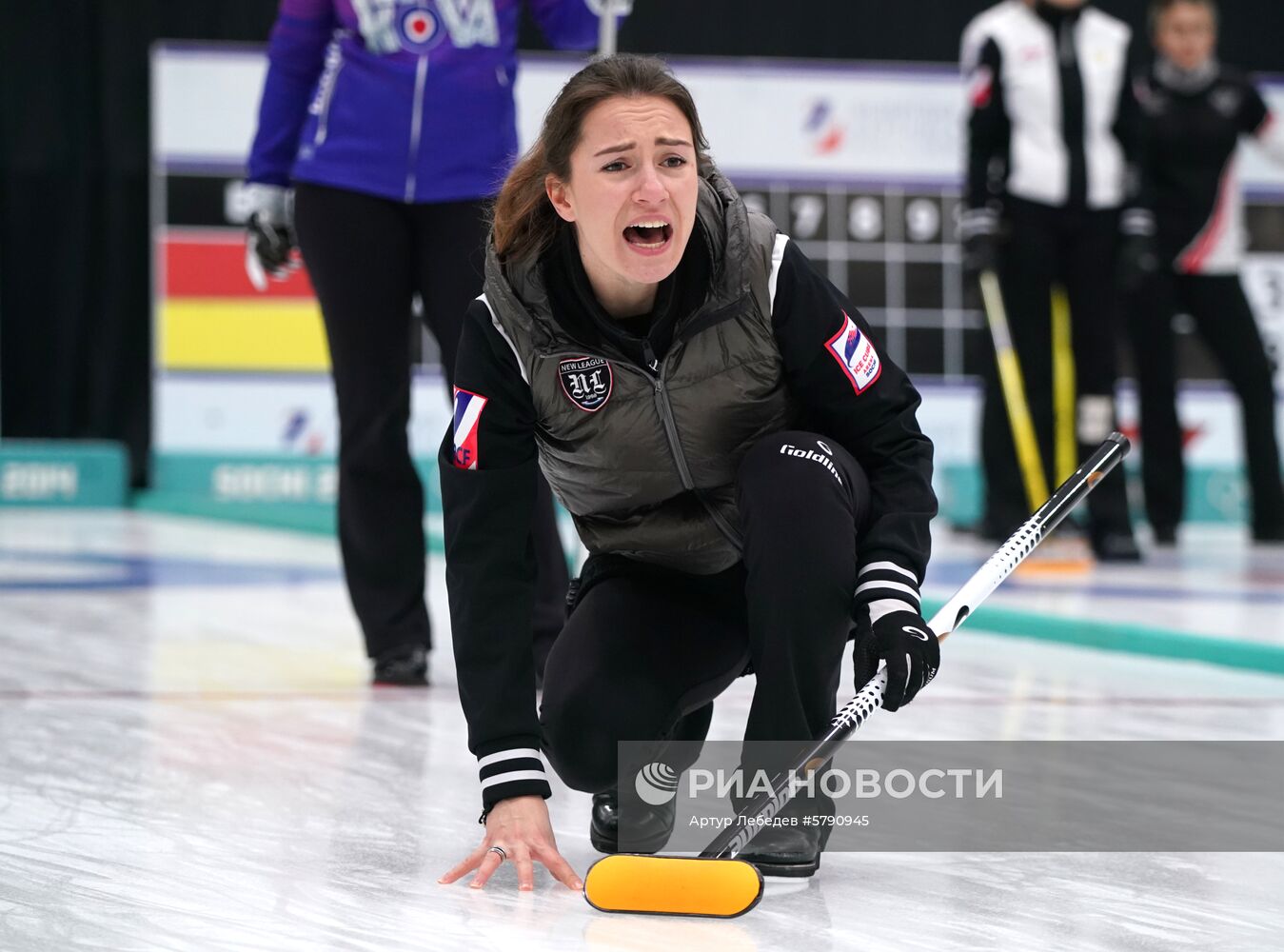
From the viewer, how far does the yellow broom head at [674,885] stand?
1529mm

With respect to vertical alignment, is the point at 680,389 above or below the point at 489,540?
above

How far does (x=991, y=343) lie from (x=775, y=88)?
2.49m

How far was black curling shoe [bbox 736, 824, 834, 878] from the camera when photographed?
1659 mm

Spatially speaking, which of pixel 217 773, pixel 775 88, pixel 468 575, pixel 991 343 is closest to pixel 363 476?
pixel 217 773

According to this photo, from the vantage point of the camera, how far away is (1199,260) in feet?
18.0

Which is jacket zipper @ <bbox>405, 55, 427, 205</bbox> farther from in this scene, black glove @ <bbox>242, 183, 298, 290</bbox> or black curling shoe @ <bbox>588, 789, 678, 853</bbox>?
black curling shoe @ <bbox>588, 789, 678, 853</bbox>

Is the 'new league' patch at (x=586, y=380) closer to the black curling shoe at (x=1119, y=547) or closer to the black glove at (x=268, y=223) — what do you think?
the black glove at (x=268, y=223)

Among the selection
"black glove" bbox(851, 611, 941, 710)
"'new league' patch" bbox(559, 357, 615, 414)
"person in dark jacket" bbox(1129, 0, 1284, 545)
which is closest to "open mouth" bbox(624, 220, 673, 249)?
"'new league' patch" bbox(559, 357, 615, 414)

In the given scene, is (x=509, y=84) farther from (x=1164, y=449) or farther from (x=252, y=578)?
(x=1164, y=449)

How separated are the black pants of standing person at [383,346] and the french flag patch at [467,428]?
104cm

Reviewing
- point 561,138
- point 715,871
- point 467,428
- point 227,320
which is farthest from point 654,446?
point 227,320

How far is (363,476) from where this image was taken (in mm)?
2848

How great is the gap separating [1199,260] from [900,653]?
167 inches

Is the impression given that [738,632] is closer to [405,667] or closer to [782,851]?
[782,851]
